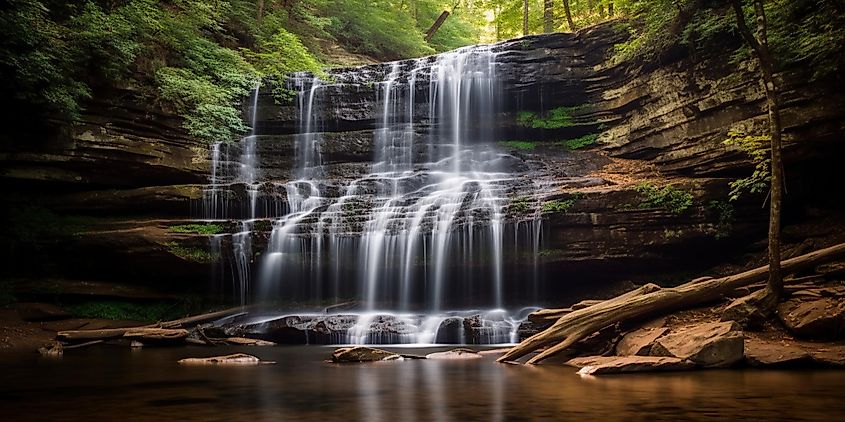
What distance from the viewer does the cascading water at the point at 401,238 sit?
627 inches

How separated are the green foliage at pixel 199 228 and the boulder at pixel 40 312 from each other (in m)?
3.62

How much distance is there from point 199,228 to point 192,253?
32.8 inches

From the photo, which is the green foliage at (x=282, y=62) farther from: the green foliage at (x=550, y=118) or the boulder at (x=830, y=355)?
the boulder at (x=830, y=355)

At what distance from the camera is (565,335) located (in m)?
10.2

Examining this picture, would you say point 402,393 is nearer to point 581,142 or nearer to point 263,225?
point 263,225

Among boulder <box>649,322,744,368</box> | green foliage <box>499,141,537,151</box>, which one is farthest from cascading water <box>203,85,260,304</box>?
boulder <box>649,322,744,368</box>

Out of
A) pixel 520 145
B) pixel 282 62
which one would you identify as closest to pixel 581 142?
pixel 520 145

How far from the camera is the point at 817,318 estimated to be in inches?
361

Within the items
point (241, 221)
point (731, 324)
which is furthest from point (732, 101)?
point (241, 221)

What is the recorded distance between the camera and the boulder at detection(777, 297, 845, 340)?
9125 mm

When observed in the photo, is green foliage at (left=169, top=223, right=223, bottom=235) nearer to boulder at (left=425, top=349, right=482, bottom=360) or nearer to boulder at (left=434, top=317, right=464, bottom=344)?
boulder at (left=434, top=317, right=464, bottom=344)

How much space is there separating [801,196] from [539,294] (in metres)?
6.99

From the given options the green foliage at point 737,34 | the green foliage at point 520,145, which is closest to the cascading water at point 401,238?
the green foliage at point 520,145

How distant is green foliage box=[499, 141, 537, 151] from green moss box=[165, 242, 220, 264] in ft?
37.0
